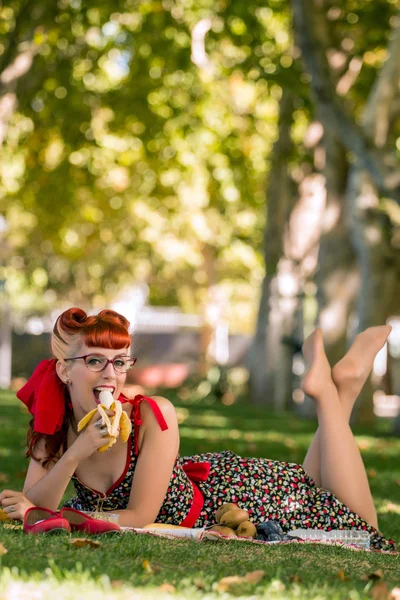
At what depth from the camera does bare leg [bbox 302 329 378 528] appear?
18.2 ft

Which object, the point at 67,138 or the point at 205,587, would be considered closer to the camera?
the point at 205,587

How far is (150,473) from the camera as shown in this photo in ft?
15.8

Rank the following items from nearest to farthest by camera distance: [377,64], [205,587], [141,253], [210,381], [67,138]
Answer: [205,587], [377,64], [67,138], [210,381], [141,253]

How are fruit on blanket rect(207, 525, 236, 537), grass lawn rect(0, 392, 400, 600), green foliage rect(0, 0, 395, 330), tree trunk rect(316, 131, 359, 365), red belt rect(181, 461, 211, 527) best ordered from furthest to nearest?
tree trunk rect(316, 131, 359, 365)
green foliage rect(0, 0, 395, 330)
red belt rect(181, 461, 211, 527)
fruit on blanket rect(207, 525, 236, 537)
grass lawn rect(0, 392, 400, 600)

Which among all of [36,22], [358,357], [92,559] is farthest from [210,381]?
[92,559]

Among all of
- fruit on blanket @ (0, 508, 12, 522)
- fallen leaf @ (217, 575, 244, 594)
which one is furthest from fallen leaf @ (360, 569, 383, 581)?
fruit on blanket @ (0, 508, 12, 522)

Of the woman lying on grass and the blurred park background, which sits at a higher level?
the blurred park background

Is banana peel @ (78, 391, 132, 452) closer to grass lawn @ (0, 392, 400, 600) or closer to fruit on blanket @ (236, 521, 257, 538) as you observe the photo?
grass lawn @ (0, 392, 400, 600)

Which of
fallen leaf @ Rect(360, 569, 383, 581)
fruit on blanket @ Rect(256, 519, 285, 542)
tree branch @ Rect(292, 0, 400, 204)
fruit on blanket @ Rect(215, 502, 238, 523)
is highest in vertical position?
tree branch @ Rect(292, 0, 400, 204)

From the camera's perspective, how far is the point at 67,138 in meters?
22.5

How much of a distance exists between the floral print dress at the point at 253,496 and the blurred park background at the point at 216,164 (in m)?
1.90

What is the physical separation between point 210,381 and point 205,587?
957 inches

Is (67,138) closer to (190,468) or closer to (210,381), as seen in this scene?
(210,381)

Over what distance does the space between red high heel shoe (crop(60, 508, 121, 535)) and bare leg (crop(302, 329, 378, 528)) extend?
140cm
